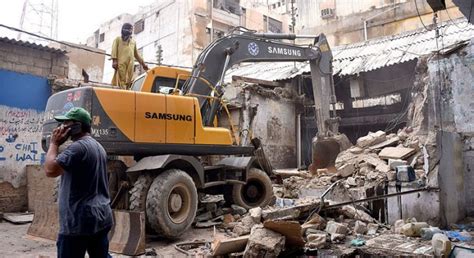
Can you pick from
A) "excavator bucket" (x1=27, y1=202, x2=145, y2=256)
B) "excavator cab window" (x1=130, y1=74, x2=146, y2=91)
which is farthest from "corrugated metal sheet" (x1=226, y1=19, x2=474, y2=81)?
"excavator bucket" (x1=27, y1=202, x2=145, y2=256)

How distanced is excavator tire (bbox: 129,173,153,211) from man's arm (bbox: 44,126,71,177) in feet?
9.56

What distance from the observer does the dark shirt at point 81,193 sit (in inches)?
112

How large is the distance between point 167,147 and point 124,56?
1.97 metres

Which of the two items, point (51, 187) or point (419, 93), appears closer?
point (51, 187)

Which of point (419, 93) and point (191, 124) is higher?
point (419, 93)

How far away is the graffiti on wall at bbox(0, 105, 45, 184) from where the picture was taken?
8.35 meters

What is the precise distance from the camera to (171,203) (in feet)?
19.6

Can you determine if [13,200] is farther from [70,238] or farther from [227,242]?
[70,238]

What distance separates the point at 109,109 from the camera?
574 centimetres

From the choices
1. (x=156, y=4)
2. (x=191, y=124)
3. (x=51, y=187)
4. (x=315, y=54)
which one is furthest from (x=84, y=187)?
(x=156, y=4)

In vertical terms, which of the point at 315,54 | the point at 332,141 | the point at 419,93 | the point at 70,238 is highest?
the point at 315,54

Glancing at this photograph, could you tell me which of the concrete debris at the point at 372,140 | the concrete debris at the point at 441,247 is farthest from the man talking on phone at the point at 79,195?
the concrete debris at the point at 372,140

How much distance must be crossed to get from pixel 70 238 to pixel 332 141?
1006 centimetres

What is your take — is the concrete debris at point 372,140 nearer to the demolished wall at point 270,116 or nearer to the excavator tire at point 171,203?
the demolished wall at point 270,116
